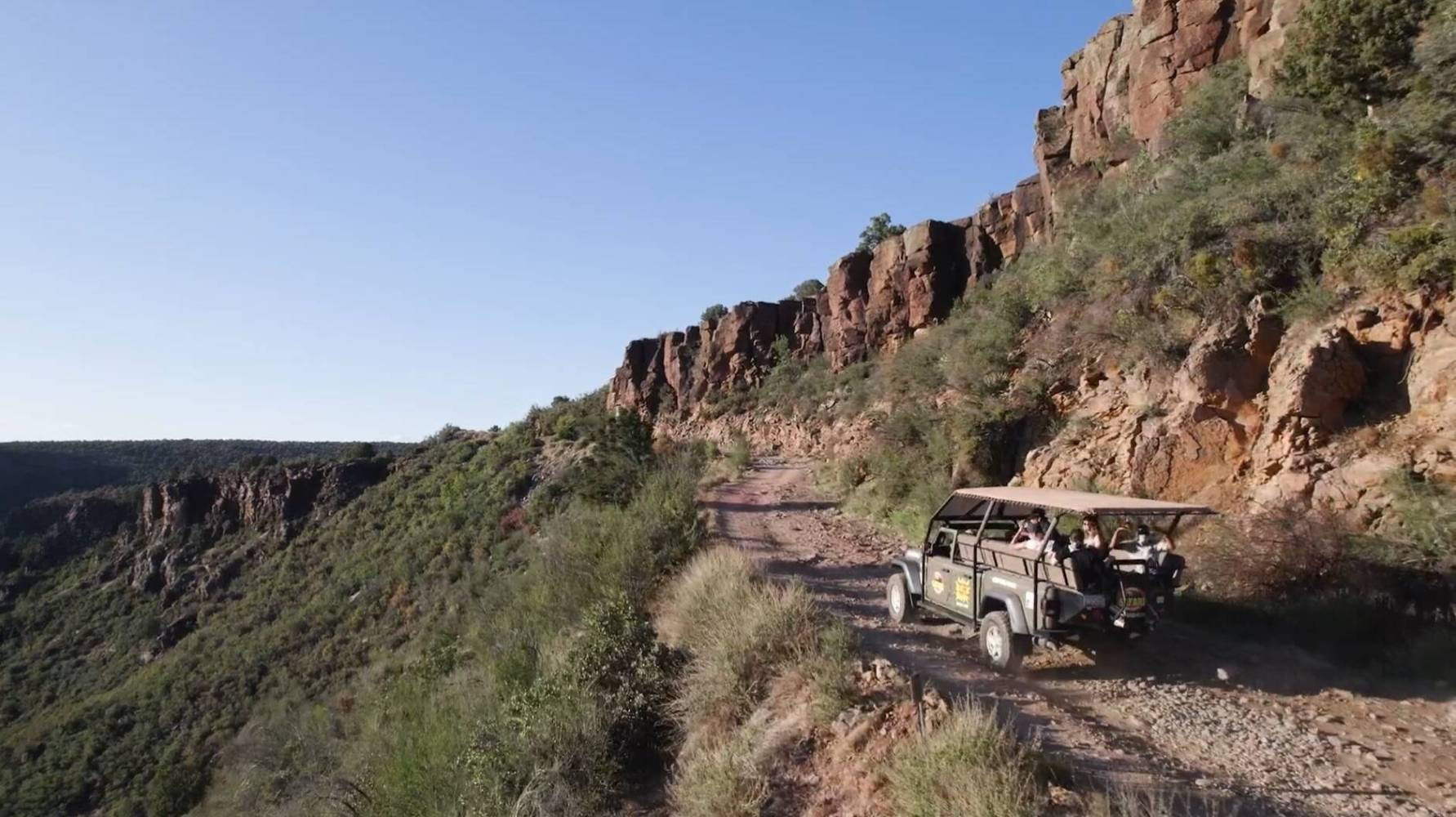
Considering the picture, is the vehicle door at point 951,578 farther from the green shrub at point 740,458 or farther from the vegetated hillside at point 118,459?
the vegetated hillside at point 118,459

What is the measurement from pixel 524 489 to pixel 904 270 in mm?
21122

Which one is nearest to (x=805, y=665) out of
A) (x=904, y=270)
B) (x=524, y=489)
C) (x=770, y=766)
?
(x=770, y=766)

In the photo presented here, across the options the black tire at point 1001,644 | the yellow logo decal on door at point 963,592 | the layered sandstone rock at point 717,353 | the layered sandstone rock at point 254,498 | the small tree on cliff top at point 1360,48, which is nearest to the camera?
the black tire at point 1001,644

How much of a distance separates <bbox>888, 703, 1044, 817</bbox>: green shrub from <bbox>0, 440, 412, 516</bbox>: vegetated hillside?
194 ft

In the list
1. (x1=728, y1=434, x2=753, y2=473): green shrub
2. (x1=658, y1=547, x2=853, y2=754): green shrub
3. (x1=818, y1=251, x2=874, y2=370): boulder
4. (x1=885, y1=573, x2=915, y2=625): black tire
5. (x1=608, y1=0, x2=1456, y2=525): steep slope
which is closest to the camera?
(x1=658, y1=547, x2=853, y2=754): green shrub

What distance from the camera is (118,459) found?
82875mm

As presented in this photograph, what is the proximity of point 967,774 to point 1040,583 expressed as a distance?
9.81ft

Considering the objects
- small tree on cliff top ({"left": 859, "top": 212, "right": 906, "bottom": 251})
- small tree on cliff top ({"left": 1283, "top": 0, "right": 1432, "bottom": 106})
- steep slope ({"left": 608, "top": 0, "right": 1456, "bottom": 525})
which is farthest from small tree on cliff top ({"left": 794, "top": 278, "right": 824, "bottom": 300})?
small tree on cliff top ({"left": 1283, "top": 0, "right": 1432, "bottom": 106})

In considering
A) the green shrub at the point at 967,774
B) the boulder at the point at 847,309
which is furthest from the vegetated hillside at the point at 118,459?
the green shrub at the point at 967,774

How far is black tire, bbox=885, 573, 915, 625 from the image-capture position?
9797 millimetres

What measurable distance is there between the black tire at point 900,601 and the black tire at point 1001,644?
A: 1.61 metres

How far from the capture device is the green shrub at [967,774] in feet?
15.1

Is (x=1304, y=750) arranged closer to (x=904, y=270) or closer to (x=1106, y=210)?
(x=1106, y=210)

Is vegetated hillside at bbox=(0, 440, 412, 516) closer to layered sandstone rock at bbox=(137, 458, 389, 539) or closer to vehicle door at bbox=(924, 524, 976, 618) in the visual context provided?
layered sandstone rock at bbox=(137, 458, 389, 539)
